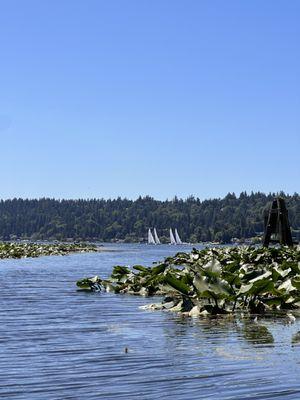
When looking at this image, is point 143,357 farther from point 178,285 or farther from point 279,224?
point 279,224

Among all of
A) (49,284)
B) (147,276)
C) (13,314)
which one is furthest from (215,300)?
(49,284)

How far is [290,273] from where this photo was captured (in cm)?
1781

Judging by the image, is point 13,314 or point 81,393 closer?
point 81,393

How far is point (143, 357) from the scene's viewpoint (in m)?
9.98

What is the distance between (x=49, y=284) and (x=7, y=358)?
19.2 meters

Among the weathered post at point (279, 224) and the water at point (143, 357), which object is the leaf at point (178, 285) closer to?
the water at point (143, 357)

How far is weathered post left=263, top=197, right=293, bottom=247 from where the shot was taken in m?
43.7

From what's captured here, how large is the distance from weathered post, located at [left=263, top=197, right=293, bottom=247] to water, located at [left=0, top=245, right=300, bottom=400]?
28.4 m

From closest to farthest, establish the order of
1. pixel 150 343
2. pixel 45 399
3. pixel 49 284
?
1. pixel 45 399
2. pixel 150 343
3. pixel 49 284

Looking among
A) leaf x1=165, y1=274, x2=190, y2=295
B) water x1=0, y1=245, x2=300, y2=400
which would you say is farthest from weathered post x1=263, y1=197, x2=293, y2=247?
water x1=0, y1=245, x2=300, y2=400

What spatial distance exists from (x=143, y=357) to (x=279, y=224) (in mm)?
35059

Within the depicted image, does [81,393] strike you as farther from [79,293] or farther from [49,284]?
[49,284]

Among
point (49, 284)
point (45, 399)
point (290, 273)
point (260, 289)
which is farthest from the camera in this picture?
point (49, 284)

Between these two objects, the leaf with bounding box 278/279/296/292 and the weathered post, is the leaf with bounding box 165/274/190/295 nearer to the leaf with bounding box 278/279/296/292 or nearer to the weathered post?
the leaf with bounding box 278/279/296/292
